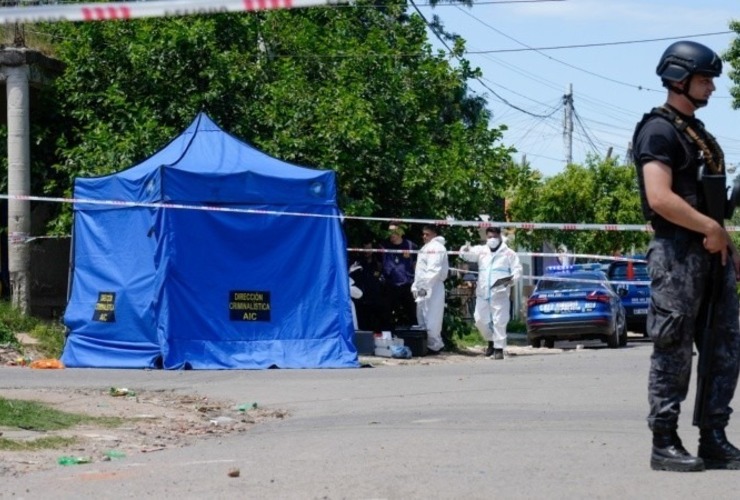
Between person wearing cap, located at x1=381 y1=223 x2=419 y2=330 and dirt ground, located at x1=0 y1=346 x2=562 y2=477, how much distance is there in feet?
25.6

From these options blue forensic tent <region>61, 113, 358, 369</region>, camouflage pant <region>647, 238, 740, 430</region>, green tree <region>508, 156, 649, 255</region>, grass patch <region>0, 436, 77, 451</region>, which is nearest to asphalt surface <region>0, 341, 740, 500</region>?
camouflage pant <region>647, 238, 740, 430</region>

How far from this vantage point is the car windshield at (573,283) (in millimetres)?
24016

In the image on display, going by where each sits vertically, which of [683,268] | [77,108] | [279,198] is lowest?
[683,268]

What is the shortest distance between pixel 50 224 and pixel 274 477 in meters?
14.7

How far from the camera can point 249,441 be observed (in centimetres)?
903

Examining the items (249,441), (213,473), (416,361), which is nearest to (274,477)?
(213,473)

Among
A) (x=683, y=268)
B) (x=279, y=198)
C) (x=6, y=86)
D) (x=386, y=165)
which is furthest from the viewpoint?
(x=386, y=165)

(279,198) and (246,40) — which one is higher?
(246,40)

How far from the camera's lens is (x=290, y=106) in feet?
70.6

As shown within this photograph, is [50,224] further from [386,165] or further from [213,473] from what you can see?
[213,473]

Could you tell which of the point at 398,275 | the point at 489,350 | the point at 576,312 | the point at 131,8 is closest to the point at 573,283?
the point at 576,312

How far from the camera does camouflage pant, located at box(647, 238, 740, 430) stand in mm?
6859

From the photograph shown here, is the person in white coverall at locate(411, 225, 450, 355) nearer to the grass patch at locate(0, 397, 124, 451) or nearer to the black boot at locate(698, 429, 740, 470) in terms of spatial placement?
the grass patch at locate(0, 397, 124, 451)

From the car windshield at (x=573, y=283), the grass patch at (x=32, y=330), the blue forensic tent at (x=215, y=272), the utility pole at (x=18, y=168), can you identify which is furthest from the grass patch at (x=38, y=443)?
the car windshield at (x=573, y=283)
